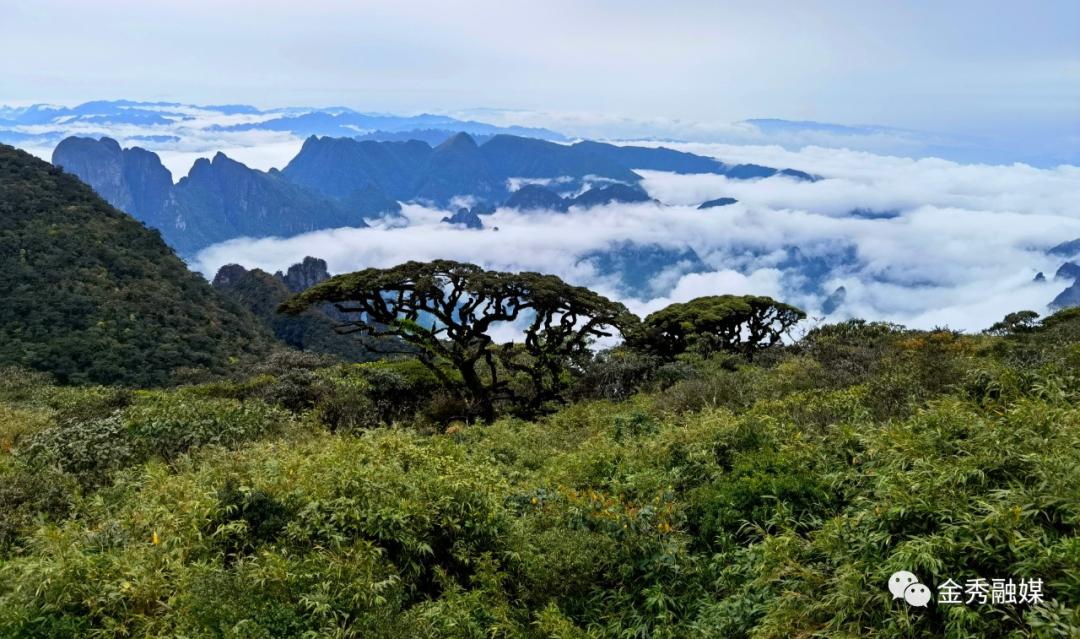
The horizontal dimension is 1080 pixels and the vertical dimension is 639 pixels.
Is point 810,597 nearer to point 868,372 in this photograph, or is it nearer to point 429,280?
point 868,372

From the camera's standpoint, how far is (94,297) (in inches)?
1636

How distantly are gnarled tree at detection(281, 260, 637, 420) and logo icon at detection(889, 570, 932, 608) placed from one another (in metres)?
14.2

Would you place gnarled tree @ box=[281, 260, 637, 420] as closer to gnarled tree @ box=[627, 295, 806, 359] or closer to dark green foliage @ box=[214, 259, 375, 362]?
A: gnarled tree @ box=[627, 295, 806, 359]

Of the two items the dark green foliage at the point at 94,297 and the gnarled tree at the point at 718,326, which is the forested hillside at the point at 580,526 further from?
the dark green foliage at the point at 94,297

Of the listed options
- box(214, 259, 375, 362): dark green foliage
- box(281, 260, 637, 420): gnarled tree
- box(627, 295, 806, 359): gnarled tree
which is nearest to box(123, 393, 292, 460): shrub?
box(281, 260, 637, 420): gnarled tree

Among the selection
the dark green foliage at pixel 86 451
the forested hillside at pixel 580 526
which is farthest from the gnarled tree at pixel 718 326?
the dark green foliage at pixel 86 451

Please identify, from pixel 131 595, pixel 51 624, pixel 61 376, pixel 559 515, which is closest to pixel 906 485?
pixel 559 515

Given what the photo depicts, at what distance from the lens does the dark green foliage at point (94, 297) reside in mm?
36812

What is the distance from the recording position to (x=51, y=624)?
198 inches

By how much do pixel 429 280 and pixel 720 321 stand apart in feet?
37.8

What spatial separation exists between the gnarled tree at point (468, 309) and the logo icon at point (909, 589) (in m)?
14.2

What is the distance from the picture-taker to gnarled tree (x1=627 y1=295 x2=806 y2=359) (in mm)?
23414

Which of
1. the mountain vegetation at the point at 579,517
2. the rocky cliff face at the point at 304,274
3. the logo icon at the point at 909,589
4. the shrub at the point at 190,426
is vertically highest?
the logo icon at the point at 909,589

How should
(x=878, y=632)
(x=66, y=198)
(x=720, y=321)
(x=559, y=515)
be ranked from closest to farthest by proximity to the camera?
(x=878, y=632) → (x=559, y=515) → (x=720, y=321) → (x=66, y=198)
